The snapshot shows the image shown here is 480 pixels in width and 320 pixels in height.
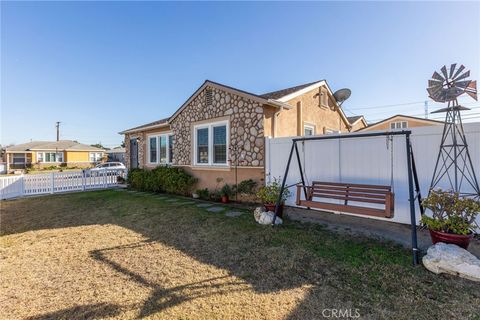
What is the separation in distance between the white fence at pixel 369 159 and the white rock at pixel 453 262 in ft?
7.18

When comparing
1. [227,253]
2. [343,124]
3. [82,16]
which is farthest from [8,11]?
[343,124]

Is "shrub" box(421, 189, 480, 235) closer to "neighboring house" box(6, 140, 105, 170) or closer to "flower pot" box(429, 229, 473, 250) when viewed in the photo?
"flower pot" box(429, 229, 473, 250)

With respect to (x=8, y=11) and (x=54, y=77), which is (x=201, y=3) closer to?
(x=8, y=11)

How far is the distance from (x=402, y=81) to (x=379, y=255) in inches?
445

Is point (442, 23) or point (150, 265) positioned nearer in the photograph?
point (150, 265)

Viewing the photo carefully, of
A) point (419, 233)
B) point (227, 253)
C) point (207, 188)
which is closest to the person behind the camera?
point (227, 253)

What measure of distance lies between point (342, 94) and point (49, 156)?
1657 inches

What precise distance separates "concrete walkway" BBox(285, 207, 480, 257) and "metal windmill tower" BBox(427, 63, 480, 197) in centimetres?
105

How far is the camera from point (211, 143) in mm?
9148

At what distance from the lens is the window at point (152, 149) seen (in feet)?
41.4

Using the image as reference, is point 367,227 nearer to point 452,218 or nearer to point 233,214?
point 452,218

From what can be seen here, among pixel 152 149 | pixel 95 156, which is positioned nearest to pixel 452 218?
pixel 152 149

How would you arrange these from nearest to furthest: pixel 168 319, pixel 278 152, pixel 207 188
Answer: pixel 168 319
pixel 278 152
pixel 207 188

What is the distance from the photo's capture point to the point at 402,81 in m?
11.3
